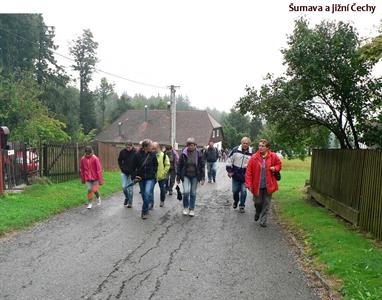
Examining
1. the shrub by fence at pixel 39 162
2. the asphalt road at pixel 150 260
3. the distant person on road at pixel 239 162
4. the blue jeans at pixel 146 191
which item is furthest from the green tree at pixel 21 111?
the asphalt road at pixel 150 260

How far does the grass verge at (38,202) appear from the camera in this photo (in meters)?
9.05

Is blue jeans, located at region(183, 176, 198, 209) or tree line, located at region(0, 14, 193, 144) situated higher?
tree line, located at region(0, 14, 193, 144)

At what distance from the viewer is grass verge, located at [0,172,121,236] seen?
905cm

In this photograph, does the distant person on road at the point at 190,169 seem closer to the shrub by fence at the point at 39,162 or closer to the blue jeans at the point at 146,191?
the blue jeans at the point at 146,191

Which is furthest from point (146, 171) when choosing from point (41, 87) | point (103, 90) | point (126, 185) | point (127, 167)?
point (103, 90)

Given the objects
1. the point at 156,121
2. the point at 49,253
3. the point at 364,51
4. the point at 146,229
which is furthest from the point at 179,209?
the point at 156,121

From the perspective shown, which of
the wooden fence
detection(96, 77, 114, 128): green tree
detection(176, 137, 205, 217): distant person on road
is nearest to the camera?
the wooden fence

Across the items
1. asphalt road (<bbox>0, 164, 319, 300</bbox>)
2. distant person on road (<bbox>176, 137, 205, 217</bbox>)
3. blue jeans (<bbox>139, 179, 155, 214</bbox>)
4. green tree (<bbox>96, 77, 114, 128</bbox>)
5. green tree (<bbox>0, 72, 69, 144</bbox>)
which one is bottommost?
asphalt road (<bbox>0, 164, 319, 300</bbox>)

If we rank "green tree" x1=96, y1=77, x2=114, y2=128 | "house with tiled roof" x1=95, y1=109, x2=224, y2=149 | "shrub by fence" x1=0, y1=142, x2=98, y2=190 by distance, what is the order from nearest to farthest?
1. "shrub by fence" x1=0, y1=142, x2=98, y2=190
2. "house with tiled roof" x1=95, y1=109, x2=224, y2=149
3. "green tree" x1=96, y1=77, x2=114, y2=128

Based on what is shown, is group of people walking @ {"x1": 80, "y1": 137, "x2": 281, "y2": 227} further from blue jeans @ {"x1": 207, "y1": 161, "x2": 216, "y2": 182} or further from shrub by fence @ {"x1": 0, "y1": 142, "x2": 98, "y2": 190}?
blue jeans @ {"x1": 207, "y1": 161, "x2": 216, "y2": 182}

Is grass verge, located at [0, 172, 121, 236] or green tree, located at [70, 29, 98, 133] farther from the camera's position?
green tree, located at [70, 29, 98, 133]

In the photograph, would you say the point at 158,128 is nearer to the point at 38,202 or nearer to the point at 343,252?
the point at 38,202

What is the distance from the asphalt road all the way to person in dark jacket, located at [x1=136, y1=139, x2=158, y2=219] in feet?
1.47

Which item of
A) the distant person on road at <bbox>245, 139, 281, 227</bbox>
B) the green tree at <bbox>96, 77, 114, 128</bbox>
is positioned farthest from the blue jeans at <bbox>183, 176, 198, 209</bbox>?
the green tree at <bbox>96, 77, 114, 128</bbox>
